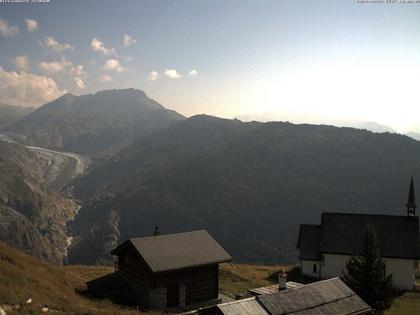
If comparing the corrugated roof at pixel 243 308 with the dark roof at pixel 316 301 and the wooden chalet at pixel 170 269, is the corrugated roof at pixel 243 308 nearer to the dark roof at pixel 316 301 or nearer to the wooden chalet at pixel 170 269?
the dark roof at pixel 316 301

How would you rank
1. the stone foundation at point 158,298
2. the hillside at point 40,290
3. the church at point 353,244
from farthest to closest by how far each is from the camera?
the church at point 353,244, the stone foundation at point 158,298, the hillside at point 40,290

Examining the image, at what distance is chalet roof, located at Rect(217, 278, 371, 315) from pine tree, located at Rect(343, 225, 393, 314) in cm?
817

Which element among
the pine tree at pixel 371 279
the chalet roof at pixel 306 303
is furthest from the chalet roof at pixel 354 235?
the chalet roof at pixel 306 303

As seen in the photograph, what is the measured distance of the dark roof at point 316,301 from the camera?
2208 centimetres

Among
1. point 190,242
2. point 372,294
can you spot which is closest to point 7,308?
point 190,242

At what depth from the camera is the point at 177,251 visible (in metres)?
33.6

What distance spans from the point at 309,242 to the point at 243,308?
31321 mm

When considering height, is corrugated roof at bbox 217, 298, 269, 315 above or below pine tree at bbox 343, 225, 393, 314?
above

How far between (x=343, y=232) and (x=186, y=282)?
947 inches

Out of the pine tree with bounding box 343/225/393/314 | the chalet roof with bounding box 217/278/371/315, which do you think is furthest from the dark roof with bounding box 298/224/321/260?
the chalet roof with bounding box 217/278/371/315

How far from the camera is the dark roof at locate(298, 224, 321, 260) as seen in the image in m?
48.7

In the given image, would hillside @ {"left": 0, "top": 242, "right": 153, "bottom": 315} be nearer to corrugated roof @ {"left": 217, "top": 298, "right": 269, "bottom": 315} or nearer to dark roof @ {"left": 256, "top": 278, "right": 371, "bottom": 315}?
corrugated roof @ {"left": 217, "top": 298, "right": 269, "bottom": 315}

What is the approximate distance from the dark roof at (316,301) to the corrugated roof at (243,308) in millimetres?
391

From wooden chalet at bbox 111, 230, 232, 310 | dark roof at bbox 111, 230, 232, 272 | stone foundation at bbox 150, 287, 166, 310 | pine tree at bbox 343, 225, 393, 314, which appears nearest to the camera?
stone foundation at bbox 150, 287, 166, 310
